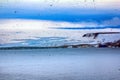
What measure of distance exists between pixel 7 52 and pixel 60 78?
A: 72.7 meters

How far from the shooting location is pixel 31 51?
101062 millimetres

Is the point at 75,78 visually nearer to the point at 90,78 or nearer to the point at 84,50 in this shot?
the point at 90,78

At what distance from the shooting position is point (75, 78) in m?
26.5

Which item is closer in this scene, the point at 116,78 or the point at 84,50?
the point at 116,78

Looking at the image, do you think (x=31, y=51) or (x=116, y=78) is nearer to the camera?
(x=116, y=78)

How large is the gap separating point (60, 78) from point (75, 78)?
2.70ft

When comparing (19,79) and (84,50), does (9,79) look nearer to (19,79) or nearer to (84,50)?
(19,79)

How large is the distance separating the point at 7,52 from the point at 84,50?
49.8 ft

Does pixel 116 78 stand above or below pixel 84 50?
above

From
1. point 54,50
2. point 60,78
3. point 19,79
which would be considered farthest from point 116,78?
point 54,50

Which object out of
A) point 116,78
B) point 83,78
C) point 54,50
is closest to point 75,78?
point 83,78

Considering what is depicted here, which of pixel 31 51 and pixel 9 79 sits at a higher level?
pixel 9 79

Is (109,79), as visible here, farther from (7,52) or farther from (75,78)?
(7,52)

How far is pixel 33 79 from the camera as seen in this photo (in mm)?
25625
